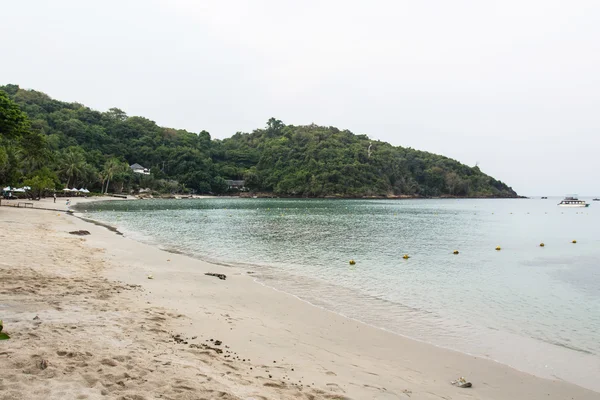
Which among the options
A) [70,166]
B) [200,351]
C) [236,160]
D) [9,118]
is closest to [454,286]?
[200,351]

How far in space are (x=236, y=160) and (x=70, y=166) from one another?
9041cm

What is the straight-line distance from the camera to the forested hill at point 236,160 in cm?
11806

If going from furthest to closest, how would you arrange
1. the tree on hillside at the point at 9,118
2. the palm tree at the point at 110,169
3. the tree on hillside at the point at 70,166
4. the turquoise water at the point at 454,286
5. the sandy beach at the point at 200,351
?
1. the palm tree at the point at 110,169
2. the tree on hillside at the point at 70,166
3. the tree on hillside at the point at 9,118
4. the turquoise water at the point at 454,286
5. the sandy beach at the point at 200,351

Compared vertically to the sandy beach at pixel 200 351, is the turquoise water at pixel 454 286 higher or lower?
lower

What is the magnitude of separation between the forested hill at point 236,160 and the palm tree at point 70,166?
14.9 inches

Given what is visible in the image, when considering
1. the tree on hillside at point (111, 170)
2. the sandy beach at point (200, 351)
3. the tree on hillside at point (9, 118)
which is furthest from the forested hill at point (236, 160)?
the sandy beach at point (200, 351)

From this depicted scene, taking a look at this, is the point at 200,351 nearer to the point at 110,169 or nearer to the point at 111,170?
the point at 110,169

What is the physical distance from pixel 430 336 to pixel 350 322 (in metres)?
1.95

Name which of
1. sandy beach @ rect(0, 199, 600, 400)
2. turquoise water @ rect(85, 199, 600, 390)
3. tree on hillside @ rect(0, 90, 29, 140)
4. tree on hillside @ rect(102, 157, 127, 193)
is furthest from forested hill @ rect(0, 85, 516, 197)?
sandy beach @ rect(0, 199, 600, 400)

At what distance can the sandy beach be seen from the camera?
15.0ft

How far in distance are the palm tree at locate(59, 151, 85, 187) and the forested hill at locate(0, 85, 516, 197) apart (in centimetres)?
38

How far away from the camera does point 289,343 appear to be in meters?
7.34

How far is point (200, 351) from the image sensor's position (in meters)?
6.02

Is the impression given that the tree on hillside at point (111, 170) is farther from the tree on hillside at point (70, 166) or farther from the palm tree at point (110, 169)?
the tree on hillside at point (70, 166)
